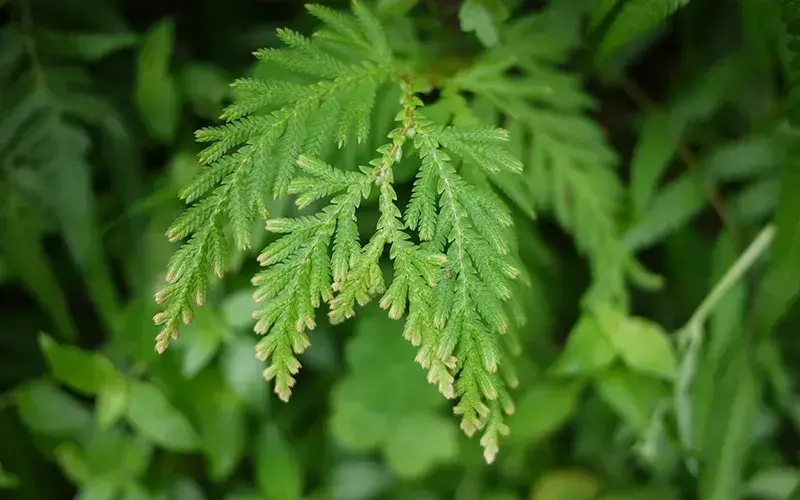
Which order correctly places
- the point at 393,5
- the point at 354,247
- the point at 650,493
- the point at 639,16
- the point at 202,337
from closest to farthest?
the point at 354,247, the point at 639,16, the point at 393,5, the point at 202,337, the point at 650,493

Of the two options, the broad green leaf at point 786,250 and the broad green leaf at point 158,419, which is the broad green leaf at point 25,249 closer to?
the broad green leaf at point 158,419

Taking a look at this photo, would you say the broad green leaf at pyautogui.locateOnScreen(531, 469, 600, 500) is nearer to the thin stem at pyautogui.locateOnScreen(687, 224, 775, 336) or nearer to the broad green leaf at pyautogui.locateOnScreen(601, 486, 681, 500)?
the broad green leaf at pyautogui.locateOnScreen(601, 486, 681, 500)

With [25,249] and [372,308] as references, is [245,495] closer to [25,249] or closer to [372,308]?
[372,308]

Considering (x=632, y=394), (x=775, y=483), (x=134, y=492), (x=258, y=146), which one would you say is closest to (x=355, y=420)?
(x=134, y=492)

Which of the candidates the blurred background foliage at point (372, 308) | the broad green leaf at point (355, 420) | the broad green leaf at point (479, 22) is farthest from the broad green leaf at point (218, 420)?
the broad green leaf at point (479, 22)

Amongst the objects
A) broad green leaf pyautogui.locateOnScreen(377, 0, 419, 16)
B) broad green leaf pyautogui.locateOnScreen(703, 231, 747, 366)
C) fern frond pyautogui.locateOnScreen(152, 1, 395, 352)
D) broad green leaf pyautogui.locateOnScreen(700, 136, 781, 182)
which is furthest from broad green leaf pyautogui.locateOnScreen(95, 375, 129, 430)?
Answer: broad green leaf pyautogui.locateOnScreen(700, 136, 781, 182)
